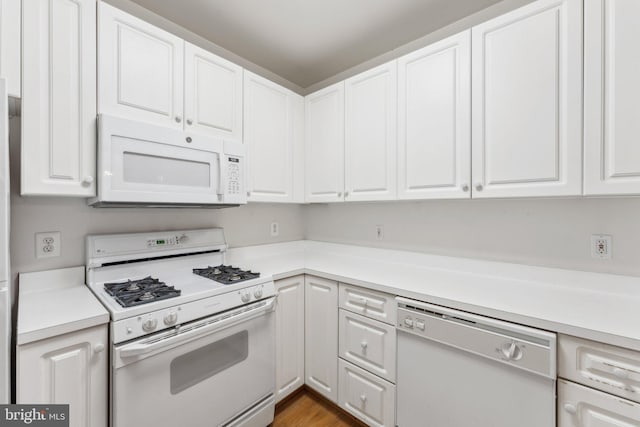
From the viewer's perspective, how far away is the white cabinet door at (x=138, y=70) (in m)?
1.31

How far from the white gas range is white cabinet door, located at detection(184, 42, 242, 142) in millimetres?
693

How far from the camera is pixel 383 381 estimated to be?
5.09ft

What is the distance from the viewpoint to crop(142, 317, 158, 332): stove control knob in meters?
1.12

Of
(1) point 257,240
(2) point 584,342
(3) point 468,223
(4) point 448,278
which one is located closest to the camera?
(2) point 584,342

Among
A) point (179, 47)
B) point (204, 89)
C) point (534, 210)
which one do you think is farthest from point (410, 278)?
point (179, 47)

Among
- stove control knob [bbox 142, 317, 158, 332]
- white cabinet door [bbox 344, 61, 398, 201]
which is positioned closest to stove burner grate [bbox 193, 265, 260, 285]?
stove control knob [bbox 142, 317, 158, 332]

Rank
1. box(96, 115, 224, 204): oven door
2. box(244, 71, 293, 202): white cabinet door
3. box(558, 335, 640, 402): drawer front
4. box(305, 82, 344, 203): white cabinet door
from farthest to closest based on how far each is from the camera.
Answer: box(305, 82, 344, 203): white cabinet door, box(244, 71, 293, 202): white cabinet door, box(96, 115, 224, 204): oven door, box(558, 335, 640, 402): drawer front

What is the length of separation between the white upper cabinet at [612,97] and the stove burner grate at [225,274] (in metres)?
1.65

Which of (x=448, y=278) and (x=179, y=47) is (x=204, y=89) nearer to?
(x=179, y=47)

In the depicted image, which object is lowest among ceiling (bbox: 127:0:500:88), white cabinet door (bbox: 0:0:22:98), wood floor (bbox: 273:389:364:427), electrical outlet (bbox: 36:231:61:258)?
wood floor (bbox: 273:389:364:427)

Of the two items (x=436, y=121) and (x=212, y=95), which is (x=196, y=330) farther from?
(x=436, y=121)

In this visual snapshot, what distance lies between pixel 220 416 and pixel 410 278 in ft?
3.98

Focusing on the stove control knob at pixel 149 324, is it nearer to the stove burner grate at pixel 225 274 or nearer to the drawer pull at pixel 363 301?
the stove burner grate at pixel 225 274

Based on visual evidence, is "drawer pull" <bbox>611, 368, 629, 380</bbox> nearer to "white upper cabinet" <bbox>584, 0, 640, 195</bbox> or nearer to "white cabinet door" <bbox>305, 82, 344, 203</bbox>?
"white upper cabinet" <bbox>584, 0, 640, 195</bbox>
